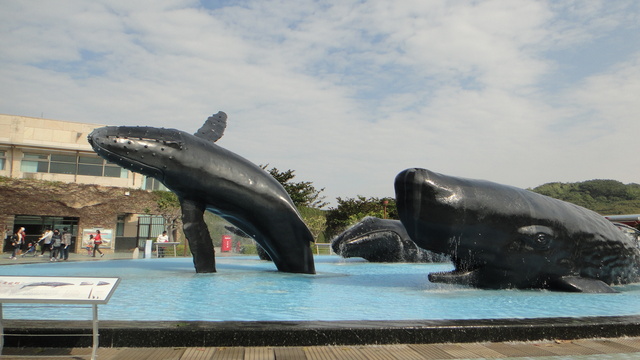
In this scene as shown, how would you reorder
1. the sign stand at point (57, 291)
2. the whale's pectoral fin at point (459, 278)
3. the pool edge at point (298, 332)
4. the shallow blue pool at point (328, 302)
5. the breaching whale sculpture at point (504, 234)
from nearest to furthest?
the sign stand at point (57, 291) < the pool edge at point (298, 332) < the shallow blue pool at point (328, 302) < the breaching whale sculpture at point (504, 234) < the whale's pectoral fin at point (459, 278)

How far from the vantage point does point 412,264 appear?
59.4 ft

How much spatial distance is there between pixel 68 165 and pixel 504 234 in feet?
142

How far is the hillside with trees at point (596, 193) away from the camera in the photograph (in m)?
76.9

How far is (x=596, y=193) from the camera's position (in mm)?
83750

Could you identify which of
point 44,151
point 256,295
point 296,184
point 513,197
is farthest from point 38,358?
point 296,184

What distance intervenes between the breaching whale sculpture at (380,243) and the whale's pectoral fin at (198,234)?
24.0 ft

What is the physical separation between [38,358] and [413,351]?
328 centimetres

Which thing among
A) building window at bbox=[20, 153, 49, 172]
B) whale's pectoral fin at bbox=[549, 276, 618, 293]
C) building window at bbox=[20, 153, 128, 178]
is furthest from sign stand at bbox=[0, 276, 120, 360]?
building window at bbox=[20, 153, 49, 172]

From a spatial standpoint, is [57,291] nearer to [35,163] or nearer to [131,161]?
[131,161]

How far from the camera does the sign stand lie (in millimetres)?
4223

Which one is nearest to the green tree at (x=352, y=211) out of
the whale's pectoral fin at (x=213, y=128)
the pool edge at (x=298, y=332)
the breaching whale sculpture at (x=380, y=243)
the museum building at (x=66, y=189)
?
the museum building at (x=66, y=189)

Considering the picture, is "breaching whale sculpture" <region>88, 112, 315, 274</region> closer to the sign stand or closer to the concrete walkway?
the sign stand

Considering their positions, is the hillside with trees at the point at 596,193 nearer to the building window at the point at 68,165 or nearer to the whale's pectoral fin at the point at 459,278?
the building window at the point at 68,165

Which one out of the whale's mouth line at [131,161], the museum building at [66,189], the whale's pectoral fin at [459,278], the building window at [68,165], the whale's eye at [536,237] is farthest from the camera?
the building window at [68,165]
